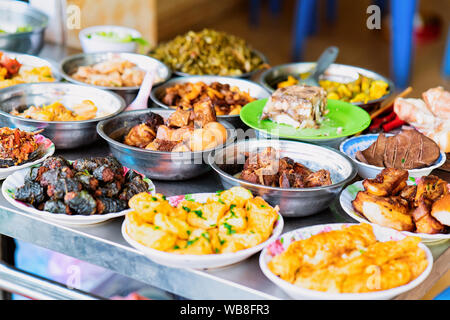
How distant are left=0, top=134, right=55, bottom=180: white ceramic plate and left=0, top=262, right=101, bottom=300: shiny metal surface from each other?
12.8 inches

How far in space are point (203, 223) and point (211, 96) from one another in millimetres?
965

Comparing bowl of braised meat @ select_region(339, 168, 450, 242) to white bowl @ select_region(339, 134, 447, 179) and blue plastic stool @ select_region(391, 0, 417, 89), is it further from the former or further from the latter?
blue plastic stool @ select_region(391, 0, 417, 89)

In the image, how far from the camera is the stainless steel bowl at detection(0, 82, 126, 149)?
2.09 metres

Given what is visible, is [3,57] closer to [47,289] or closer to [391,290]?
[47,289]

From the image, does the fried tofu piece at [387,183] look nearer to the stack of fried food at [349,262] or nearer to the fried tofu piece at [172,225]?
the stack of fried food at [349,262]

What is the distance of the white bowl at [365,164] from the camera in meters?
2.01

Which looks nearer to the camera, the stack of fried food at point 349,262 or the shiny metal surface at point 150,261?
the stack of fried food at point 349,262

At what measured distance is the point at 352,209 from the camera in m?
1.77

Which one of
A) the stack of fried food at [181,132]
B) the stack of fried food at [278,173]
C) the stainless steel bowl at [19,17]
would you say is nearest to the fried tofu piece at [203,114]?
the stack of fried food at [181,132]

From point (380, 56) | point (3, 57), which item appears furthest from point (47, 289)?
point (380, 56)

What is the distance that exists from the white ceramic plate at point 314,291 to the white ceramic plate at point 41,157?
0.88 meters

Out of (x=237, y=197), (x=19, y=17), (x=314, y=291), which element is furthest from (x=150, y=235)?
(x=19, y=17)

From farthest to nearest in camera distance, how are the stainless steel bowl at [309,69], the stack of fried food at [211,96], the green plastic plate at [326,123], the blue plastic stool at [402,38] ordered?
the blue plastic stool at [402,38], the stainless steel bowl at [309,69], the stack of fried food at [211,96], the green plastic plate at [326,123]

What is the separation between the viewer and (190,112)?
207 centimetres
